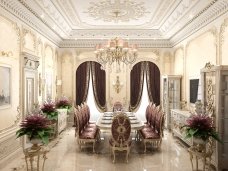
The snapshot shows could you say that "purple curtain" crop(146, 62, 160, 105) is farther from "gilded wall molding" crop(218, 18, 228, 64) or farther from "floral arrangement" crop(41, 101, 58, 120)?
"gilded wall molding" crop(218, 18, 228, 64)

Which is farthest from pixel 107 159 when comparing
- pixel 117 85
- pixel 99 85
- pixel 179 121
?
pixel 99 85

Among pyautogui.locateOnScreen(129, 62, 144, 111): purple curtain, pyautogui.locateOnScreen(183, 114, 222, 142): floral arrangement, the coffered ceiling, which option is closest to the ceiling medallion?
the coffered ceiling

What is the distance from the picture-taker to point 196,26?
7547mm

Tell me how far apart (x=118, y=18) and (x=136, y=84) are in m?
3.52

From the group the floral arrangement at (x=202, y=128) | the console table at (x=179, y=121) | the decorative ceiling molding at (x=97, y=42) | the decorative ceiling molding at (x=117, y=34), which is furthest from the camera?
the decorative ceiling molding at (x=97, y=42)

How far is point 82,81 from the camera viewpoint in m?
10.8

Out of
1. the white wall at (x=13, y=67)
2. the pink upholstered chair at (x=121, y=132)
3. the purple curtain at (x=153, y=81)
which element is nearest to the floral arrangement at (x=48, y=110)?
the white wall at (x=13, y=67)

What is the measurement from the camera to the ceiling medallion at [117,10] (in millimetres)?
6614

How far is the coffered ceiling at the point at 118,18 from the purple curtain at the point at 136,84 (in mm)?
1031

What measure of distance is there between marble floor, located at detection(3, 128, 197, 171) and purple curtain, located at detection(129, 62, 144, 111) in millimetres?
3501

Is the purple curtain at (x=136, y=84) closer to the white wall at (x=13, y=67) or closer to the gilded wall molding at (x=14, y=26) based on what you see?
the white wall at (x=13, y=67)

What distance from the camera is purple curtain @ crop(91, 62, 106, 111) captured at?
1077cm

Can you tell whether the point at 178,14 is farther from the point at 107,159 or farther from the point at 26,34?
the point at 107,159

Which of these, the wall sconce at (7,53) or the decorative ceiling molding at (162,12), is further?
the decorative ceiling molding at (162,12)
